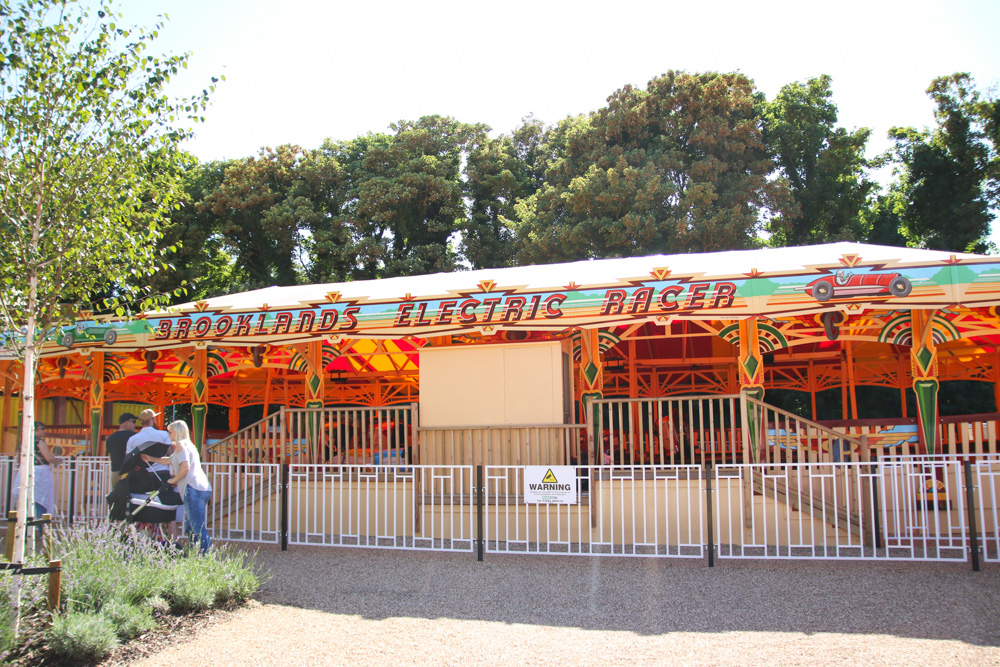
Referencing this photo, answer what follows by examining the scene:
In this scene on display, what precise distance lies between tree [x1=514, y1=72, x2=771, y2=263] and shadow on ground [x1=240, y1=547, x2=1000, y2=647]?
13.9 meters

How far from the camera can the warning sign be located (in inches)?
307

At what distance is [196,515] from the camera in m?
7.43

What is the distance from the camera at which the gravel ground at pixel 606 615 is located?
512cm

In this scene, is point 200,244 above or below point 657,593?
above

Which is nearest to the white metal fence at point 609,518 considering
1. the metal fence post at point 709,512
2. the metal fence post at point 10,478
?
the metal fence post at point 709,512

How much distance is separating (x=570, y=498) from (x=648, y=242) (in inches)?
546

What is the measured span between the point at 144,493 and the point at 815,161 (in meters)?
20.6

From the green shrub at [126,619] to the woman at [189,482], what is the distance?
6.22 ft

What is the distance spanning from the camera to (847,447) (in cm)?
1162

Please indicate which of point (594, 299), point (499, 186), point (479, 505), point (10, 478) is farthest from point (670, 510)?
point (499, 186)

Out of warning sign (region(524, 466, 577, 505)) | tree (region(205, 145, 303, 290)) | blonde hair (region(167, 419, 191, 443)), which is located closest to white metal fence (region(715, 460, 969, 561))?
warning sign (region(524, 466, 577, 505))

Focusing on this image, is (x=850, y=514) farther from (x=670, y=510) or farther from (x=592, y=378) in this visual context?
(x=592, y=378)

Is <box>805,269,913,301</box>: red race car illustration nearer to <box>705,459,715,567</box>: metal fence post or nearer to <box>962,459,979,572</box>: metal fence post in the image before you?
<box>962,459,979,572</box>: metal fence post

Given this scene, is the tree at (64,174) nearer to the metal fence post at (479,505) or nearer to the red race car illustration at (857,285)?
the metal fence post at (479,505)
